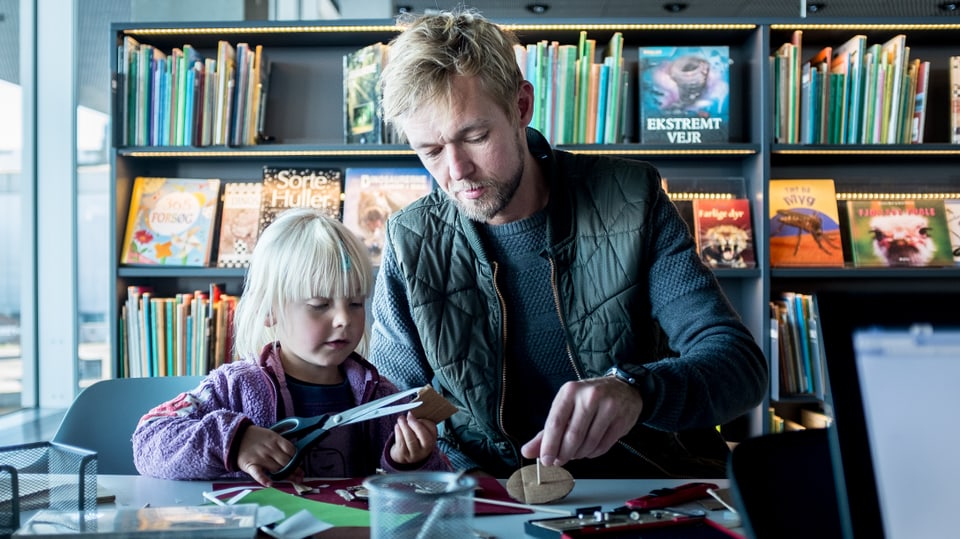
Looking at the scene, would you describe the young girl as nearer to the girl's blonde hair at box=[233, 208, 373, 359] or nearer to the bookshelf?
the girl's blonde hair at box=[233, 208, 373, 359]

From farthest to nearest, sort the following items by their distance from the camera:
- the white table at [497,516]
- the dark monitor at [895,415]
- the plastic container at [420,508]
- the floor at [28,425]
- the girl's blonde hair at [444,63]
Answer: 1. the floor at [28,425]
2. the girl's blonde hair at [444,63]
3. the white table at [497,516]
4. the plastic container at [420,508]
5. the dark monitor at [895,415]

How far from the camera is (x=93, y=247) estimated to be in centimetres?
314

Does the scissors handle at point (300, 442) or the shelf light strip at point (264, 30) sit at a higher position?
the shelf light strip at point (264, 30)

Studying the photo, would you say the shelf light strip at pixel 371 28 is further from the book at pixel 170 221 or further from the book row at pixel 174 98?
the book at pixel 170 221

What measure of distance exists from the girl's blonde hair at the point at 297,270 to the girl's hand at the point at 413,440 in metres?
0.38

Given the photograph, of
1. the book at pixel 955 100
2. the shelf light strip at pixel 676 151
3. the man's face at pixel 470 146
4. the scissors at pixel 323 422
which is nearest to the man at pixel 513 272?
the man's face at pixel 470 146

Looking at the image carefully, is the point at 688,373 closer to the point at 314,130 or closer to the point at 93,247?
the point at 314,130

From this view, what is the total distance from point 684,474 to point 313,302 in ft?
2.52

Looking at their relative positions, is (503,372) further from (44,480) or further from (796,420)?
→ (796,420)

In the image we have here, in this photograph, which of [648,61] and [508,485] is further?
[648,61]

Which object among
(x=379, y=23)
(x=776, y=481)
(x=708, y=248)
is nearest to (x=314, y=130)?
(x=379, y=23)

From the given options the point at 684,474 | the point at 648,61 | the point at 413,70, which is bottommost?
the point at 684,474

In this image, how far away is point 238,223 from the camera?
2941 millimetres

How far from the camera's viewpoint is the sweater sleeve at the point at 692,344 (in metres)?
1.18
